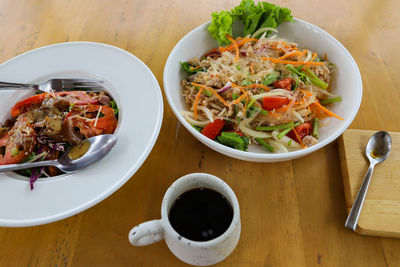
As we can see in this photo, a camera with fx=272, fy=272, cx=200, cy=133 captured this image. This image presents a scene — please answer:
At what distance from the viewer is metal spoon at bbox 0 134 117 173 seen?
1134 mm

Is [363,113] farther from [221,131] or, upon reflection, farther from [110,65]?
[110,65]

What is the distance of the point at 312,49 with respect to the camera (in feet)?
5.68

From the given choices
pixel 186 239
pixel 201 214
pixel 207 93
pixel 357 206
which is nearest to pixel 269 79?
pixel 207 93

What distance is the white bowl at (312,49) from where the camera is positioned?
123 centimetres

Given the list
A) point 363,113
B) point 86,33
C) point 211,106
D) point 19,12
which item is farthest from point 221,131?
point 19,12

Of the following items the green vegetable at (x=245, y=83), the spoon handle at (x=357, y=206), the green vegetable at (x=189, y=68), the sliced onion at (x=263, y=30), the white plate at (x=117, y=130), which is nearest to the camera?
the white plate at (x=117, y=130)

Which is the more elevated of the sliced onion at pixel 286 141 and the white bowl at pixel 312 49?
the white bowl at pixel 312 49

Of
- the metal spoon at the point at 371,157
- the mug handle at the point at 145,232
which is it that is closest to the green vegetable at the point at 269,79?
the metal spoon at the point at 371,157

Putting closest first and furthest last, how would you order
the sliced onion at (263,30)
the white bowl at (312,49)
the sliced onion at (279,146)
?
the white bowl at (312,49) → the sliced onion at (279,146) → the sliced onion at (263,30)

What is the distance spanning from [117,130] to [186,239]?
2.10 ft

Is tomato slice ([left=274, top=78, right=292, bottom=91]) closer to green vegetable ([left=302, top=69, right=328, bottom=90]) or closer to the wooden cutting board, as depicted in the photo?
green vegetable ([left=302, top=69, right=328, bottom=90])

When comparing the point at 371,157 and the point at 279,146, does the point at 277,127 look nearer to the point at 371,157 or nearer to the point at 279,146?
the point at 279,146

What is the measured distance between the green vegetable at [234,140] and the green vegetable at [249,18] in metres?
0.67

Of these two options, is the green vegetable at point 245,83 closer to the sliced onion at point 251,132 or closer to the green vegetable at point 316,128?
the sliced onion at point 251,132
